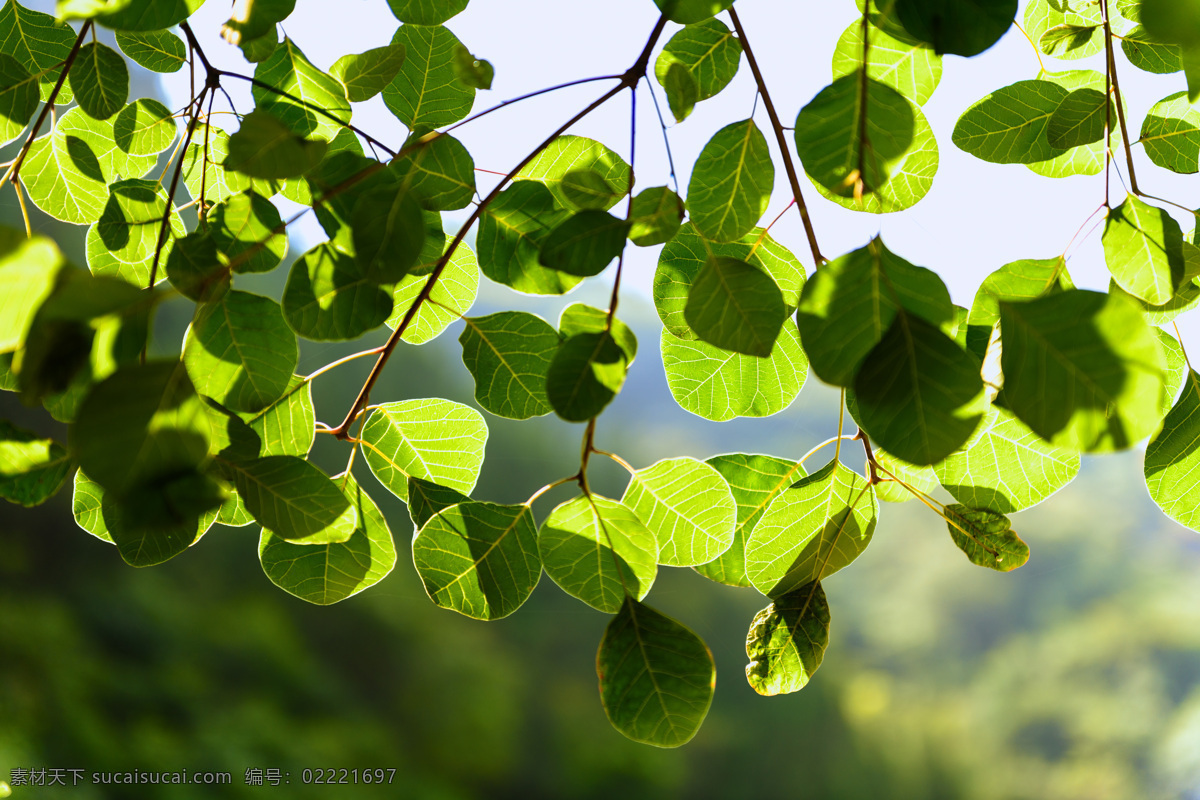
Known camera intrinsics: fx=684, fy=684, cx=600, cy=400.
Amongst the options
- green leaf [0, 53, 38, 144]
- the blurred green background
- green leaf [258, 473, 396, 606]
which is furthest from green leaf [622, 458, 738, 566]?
the blurred green background

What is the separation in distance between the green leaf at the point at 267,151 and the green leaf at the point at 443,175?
81mm

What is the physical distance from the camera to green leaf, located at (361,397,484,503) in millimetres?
298

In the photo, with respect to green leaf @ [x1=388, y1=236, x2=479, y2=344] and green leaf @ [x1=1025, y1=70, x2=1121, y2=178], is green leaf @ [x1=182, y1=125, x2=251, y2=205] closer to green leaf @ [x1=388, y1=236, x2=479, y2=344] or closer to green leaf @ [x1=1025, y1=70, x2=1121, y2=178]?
green leaf @ [x1=388, y1=236, x2=479, y2=344]

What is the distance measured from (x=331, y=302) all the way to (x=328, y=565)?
0.35 ft

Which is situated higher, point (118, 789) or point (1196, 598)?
point (1196, 598)

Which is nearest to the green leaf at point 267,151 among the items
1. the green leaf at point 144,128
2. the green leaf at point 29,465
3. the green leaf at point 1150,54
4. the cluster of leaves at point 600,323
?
the cluster of leaves at point 600,323

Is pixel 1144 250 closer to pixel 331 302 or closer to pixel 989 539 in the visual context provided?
pixel 989 539

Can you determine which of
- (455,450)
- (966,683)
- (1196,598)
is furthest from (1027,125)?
(1196,598)

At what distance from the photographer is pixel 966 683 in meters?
1.93

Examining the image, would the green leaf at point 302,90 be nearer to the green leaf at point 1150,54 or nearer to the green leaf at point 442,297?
the green leaf at point 442,297

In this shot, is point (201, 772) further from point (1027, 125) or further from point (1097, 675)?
point (1097, 675)

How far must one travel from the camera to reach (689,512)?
258 millimetres

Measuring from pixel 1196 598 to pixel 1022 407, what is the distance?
2361 mm

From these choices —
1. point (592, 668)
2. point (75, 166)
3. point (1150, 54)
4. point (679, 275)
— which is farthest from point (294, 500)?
point (592, 668)
